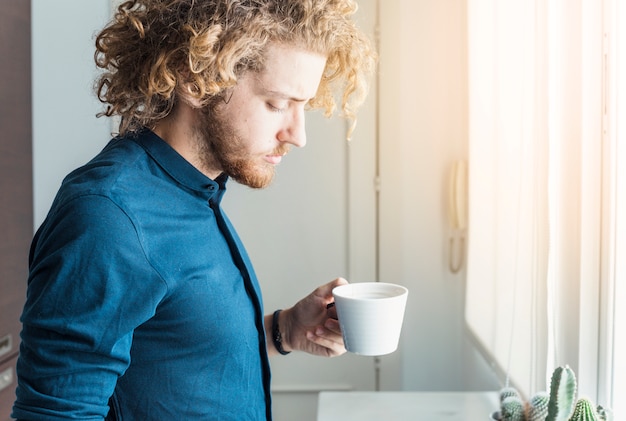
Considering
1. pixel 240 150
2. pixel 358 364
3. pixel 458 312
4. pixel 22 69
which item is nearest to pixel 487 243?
pixel 458 312

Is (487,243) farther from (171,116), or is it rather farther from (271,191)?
(171,116)

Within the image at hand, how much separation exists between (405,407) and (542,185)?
0.56 m

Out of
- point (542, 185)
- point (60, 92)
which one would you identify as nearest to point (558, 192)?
point (542, 185)

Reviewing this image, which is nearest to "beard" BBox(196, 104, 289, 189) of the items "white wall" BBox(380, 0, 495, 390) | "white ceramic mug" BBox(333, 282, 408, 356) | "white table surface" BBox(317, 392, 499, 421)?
"white ceramic mug" BBox(333, 282, 408, 356)

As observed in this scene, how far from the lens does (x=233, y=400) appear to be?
0.89 meters

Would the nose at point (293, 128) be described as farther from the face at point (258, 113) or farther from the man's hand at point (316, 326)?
the man's hand at point (316, 326)

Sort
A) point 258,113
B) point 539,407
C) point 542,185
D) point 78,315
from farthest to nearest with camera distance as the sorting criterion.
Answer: point 542,185 < point 539,407 < point 258,113 < point 78,315

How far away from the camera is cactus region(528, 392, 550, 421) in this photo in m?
1.02

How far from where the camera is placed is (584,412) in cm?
89

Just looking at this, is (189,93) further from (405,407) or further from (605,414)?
(405,407)

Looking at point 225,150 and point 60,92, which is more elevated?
point 60,92

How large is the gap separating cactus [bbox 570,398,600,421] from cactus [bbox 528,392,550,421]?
0.12 m

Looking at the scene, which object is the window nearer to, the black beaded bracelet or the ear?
the black beaded bracelet

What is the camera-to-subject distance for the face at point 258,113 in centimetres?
91
